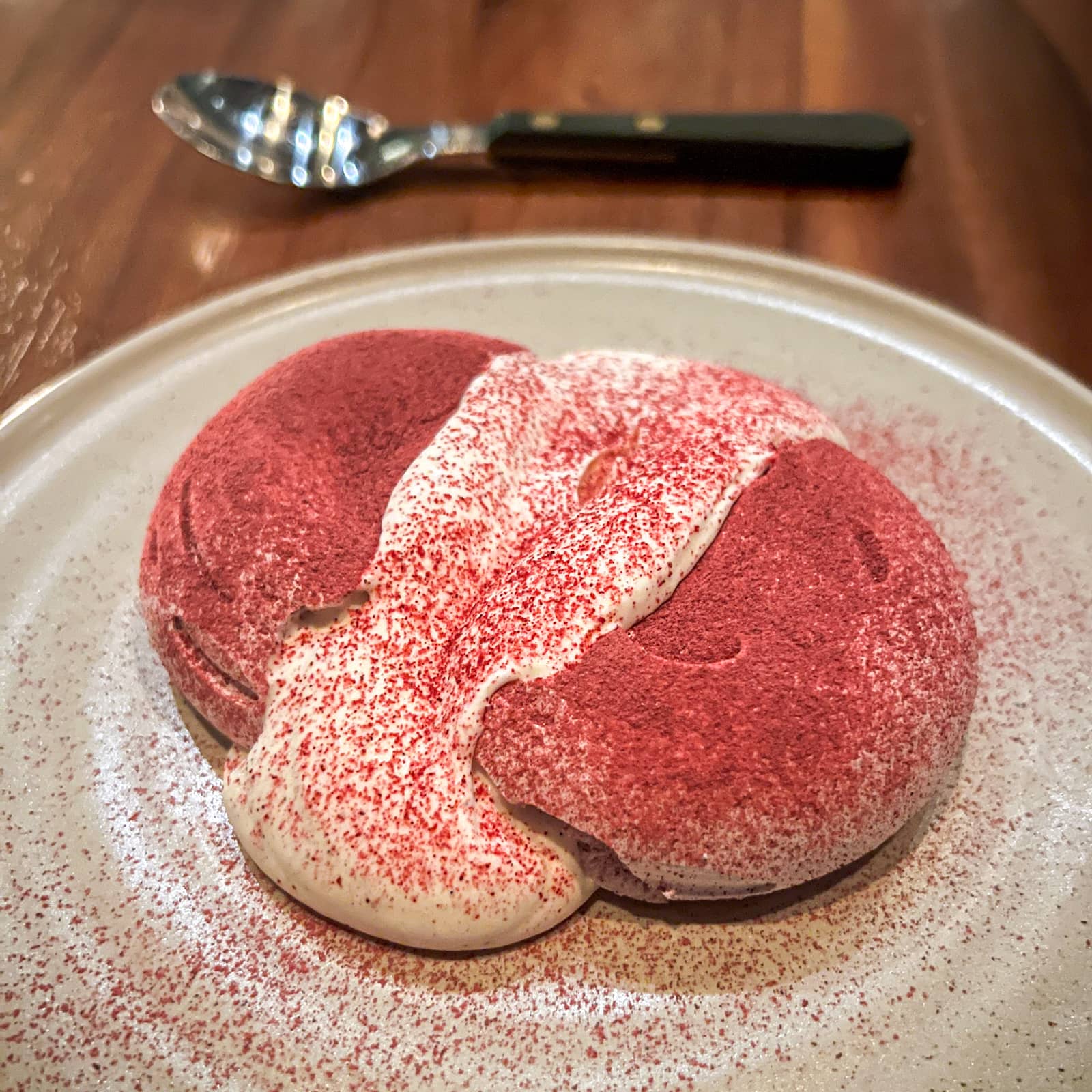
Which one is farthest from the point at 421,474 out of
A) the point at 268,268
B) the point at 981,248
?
the point at 981,248

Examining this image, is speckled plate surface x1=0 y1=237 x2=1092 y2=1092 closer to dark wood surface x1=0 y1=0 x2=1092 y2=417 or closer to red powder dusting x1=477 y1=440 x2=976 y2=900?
red powder dusting x1=477 y1=440 x2=976 y2=900

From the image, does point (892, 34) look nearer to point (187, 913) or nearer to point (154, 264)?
point (154, 264)

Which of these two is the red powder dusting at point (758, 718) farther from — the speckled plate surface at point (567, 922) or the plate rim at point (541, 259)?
the plate rim at point (541, 259)

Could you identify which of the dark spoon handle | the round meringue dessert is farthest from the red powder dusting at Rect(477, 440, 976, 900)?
the dark spoon handle

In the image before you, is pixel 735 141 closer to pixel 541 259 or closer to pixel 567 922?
pixel 541 259

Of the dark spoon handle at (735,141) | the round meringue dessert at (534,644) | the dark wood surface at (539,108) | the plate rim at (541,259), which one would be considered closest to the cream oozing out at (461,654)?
the round meringue dessert at (534,644)

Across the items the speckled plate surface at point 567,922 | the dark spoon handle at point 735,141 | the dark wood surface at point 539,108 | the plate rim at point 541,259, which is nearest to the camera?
the speckled plate surface at point 567,922
